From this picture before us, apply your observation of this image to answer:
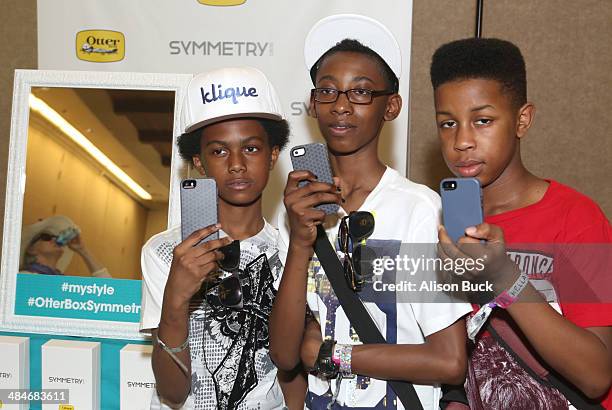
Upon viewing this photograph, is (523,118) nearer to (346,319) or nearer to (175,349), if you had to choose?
(346,319)

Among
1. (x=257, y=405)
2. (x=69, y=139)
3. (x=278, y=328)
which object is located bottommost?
(x=257, y=405)

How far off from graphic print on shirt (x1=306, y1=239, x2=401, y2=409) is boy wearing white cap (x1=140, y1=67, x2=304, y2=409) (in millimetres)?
200

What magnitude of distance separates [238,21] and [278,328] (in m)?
1.60

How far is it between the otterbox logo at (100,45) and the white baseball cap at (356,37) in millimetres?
1311

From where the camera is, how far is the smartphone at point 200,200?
1435 millimetres

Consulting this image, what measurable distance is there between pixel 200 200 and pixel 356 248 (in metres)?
0.38

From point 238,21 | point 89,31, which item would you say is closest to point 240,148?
point 238,21

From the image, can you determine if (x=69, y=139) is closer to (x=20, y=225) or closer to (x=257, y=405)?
(x=20, y=225)

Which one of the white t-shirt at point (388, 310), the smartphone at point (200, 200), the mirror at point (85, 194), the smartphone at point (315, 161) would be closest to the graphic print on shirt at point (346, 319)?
the white t-shirt at point (388, 310)

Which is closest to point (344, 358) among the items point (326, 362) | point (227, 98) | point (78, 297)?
point (326, 362)

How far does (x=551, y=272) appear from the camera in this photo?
130 cm

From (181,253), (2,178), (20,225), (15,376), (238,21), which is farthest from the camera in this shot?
(2,178)

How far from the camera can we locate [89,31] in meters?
2.63

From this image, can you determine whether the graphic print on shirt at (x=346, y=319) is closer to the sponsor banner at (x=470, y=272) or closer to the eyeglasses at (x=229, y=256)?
the sponsor banner at (x=470, y=272)
